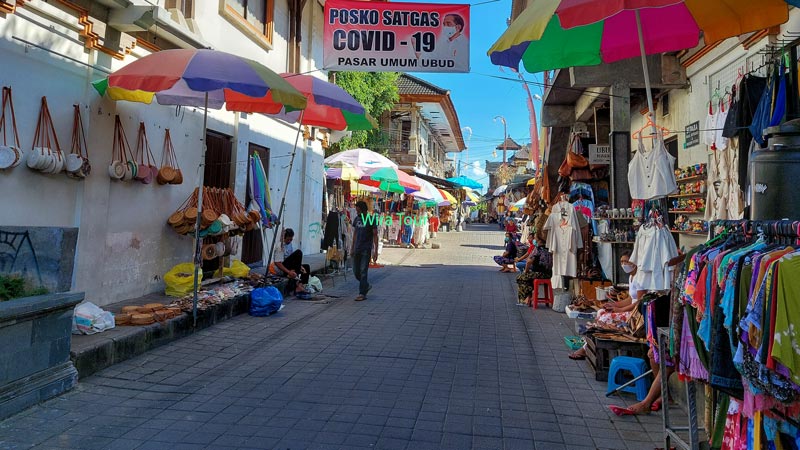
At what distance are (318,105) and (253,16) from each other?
3789 mm

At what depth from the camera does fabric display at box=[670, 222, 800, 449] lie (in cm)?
222

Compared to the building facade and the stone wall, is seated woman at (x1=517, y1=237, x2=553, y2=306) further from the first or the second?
the building facade

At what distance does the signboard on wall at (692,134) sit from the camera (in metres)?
6.28

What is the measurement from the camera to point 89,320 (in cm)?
543

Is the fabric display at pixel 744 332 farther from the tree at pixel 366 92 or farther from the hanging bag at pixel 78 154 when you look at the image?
the tree at pixel 366 92

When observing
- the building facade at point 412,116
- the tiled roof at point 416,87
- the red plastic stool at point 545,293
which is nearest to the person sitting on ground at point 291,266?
the red plastic stool at point 545,293

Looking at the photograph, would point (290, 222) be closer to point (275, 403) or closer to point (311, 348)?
point (311, 348)

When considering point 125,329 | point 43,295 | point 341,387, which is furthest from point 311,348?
point 43,295

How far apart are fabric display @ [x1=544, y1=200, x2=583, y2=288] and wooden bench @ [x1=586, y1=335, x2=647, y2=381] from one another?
3368mm

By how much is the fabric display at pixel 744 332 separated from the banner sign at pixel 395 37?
520 centimetres

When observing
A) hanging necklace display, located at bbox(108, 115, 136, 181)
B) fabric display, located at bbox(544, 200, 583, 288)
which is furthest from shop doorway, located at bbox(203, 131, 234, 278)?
fabric display, located at bbox(544, 200, 583, 288)

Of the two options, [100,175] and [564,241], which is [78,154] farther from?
[564,241]

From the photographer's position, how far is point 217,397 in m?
4.45

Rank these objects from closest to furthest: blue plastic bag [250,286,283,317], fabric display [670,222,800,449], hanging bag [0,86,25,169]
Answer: fabric display [670,222,800,449]
hanging bag [0,86,25,169]
blue plastic bag [250,286,283,317]
